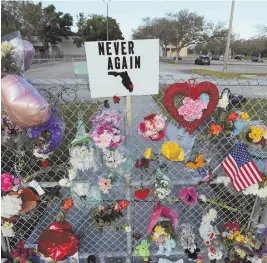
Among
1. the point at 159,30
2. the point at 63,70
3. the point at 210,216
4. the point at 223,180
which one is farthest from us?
the point at 159,30

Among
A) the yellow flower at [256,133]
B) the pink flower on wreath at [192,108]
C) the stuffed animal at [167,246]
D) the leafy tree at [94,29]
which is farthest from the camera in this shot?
the leafy tree at [94,29]

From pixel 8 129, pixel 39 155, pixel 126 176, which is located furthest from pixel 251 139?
pixel 8 129

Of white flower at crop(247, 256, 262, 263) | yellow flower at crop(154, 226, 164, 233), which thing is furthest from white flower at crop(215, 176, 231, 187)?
white flower at crop(247, 256, 262, 263)

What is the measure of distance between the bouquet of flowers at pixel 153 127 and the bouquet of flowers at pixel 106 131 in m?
0.19

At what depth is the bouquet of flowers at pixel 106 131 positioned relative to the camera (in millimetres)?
2385

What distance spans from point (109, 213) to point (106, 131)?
86 cm

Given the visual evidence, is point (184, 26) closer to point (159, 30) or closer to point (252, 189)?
point (159, 30)

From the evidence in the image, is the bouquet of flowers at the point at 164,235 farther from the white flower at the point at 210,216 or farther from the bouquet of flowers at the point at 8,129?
the bouquet of flowers at the point at 8,129

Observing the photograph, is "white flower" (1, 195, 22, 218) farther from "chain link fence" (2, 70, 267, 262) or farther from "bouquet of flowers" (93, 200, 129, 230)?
"bouquet of flowers" (93, 200, 129, 230)

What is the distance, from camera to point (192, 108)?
2359mm

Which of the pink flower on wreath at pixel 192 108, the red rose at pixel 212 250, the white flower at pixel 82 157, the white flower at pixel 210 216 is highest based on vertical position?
the pink flower on wreath at pixel 192 108

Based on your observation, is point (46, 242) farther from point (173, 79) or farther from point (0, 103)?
point (173, 79)

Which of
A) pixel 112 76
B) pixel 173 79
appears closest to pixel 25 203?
pixel 112 76

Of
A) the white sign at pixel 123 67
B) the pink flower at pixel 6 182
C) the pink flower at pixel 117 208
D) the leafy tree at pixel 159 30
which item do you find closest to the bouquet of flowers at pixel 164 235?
the pink flower at pixel 117 208
